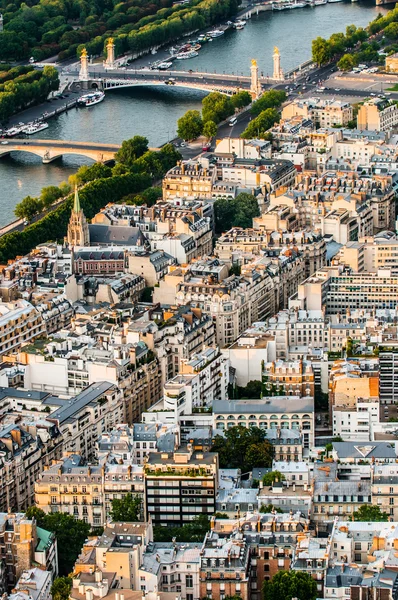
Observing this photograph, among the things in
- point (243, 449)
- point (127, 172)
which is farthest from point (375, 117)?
point (243, 449)

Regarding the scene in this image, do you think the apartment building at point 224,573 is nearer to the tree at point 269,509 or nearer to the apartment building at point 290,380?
the tree at point 269,509

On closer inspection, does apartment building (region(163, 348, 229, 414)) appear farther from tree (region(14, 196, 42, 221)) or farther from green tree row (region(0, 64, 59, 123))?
green tree row (region(0, 64, 59, 123))

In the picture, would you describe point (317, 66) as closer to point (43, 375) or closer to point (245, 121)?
point (245, 121)

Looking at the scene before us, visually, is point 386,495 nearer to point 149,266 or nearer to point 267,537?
point 267,537

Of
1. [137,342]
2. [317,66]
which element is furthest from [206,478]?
[317,66]

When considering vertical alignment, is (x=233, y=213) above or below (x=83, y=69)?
above
